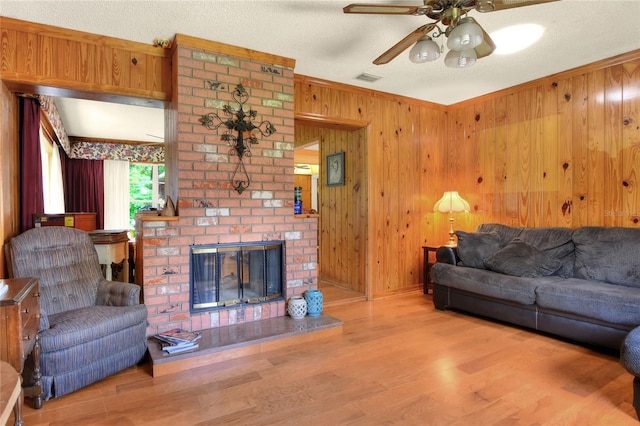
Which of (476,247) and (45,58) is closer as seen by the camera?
(45,58)

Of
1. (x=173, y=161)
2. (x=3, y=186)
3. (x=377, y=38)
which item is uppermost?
(x=377, y=38)

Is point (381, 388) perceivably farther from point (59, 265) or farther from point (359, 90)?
point (359, 90)

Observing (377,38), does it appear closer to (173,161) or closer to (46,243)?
(173,161)

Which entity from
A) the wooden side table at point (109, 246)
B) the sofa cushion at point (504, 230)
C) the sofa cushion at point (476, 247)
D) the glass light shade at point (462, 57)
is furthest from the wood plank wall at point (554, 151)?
the wooden side table at point (109, 246)

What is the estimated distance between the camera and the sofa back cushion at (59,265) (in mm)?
2391

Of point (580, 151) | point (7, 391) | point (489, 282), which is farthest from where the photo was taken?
point (580, 151)

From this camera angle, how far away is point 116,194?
688 cm

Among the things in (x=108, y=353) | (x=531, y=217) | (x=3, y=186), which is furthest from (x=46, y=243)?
(x=531, y=217)

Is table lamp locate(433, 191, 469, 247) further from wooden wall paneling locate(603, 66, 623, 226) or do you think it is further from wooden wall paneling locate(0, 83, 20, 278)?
wooden wall paneling locate(0, 83, 20, 278)

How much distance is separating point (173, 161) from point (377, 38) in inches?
76.0

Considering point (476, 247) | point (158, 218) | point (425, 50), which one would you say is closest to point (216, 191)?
point (158, 218)

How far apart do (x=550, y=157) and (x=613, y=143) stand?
54cm

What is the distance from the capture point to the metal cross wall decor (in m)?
2.96

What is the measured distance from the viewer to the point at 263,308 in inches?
122
